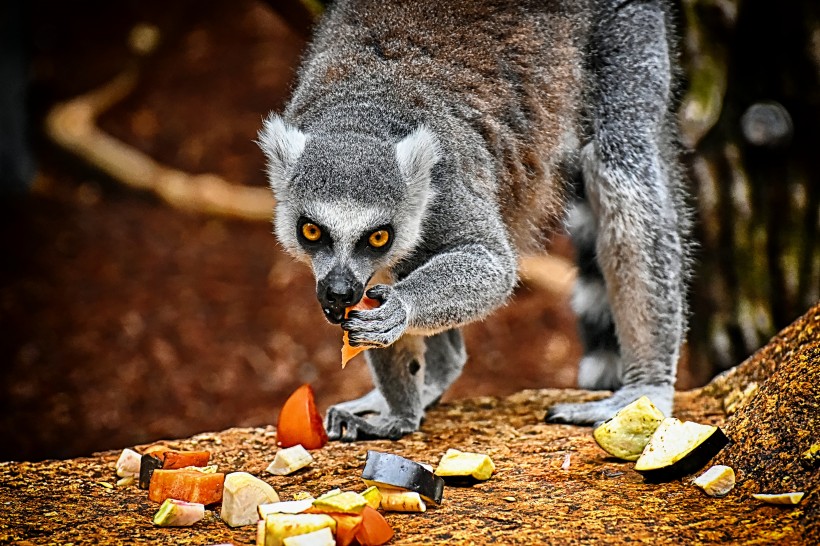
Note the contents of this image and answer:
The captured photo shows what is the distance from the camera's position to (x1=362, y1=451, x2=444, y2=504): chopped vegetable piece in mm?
3650

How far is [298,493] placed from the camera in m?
3.95

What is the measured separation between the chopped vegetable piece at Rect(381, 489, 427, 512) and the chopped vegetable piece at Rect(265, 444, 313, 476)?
0.75m

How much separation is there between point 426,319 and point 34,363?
21.0 feet

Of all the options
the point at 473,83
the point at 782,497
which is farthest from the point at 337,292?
the point at 782,497

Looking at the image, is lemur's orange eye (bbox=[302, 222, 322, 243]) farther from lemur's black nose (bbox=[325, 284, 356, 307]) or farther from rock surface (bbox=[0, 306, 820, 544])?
rock surface (bbox=[0, 306, 820, 544])

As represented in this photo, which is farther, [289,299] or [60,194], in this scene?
[60,194]

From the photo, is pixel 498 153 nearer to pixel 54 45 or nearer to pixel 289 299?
pixel 289 299

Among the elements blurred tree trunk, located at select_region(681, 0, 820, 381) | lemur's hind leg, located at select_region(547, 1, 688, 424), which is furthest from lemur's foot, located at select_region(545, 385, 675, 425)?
Answer: blurred tree trunk, located at select_region(681, 0, 820, 381)

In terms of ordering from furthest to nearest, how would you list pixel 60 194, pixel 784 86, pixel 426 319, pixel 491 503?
pixel 60 194
pixel 784 86
pixel 426 319
pixel 491 503

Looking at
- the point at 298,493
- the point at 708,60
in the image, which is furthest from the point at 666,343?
the point at 708,60

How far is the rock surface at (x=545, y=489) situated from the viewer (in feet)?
10.8

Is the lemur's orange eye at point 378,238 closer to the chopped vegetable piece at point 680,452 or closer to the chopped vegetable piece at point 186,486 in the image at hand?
the chopped vegetable piece at point 186,486

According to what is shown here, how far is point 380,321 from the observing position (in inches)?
160

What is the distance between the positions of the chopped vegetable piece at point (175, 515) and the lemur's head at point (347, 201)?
1.03 meters
